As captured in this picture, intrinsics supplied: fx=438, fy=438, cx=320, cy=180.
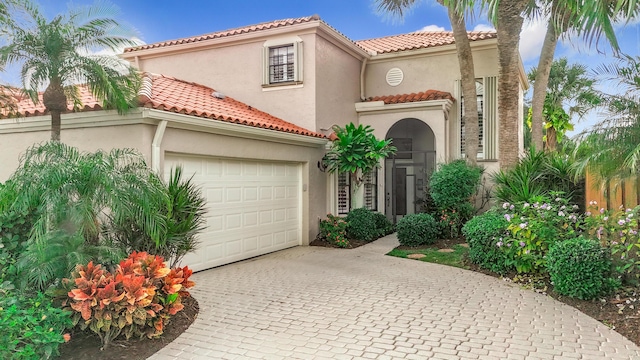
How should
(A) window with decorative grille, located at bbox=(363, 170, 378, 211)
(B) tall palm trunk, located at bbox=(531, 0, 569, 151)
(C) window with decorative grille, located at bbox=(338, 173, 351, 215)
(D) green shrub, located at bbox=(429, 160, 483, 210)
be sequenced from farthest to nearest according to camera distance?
(A) window with decorative grille, located at bbox=(363, 170, 378, 211) → (B) tall palm trunk, located at bbox=(531, 0, 569, 151) → (C) window with decorative grille, located at bbox=(338, 173, 351, 215) → (D) green shrub, located at bbox=(429, 160, 483, 210)

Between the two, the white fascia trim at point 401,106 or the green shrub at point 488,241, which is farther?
the white fascia trim at point 401,106

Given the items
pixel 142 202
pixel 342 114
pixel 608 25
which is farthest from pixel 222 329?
pixel 342 114

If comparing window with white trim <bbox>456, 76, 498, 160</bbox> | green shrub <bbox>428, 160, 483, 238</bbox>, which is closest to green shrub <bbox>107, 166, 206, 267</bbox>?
green shrub <bbox>428, 160, 483, 238</bbox>

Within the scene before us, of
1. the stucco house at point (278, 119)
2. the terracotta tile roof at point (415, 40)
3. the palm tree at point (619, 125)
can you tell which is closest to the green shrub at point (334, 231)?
the stucco house at point (278, 119)

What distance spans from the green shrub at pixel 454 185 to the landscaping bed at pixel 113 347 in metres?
9.22

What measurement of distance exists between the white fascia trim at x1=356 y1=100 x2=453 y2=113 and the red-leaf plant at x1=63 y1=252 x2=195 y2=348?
11.2 meters

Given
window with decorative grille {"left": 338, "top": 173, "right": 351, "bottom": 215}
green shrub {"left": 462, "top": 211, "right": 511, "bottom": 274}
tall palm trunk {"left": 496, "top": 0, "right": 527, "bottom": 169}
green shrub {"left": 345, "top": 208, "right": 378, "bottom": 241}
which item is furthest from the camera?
window with decorative grille {"left": 338, "top": 173, "right": 351, "bottom": 215}

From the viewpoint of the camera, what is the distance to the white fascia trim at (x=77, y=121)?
8148 mm

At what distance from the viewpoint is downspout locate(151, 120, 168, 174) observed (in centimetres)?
820

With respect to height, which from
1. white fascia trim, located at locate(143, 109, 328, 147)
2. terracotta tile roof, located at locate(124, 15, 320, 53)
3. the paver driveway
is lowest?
the paver driveway

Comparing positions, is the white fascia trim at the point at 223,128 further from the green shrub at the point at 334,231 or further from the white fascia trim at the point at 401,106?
the white fascia trim at the point at 401,106

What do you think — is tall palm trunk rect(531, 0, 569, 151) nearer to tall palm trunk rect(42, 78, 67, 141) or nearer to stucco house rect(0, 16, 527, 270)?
stucco house rect(0, 16, 527, 270)

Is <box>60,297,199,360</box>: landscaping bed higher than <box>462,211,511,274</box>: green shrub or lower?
lower

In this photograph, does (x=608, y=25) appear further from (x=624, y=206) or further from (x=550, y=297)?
(x=550, y=297)
